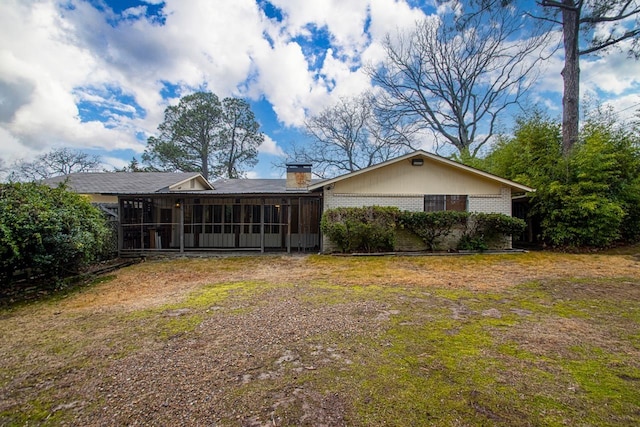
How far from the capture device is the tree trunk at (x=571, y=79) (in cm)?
1088

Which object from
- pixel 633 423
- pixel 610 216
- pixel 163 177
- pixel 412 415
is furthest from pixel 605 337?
pixel 163 177

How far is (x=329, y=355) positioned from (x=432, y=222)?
7.90 meters

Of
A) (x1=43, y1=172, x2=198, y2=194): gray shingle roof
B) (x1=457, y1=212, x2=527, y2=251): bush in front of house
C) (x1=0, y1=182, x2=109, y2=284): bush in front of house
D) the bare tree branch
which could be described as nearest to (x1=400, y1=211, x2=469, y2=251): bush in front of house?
(x1=457, y1=212, x2=527, y2=251): bush in front of house

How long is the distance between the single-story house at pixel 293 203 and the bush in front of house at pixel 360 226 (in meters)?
0.74

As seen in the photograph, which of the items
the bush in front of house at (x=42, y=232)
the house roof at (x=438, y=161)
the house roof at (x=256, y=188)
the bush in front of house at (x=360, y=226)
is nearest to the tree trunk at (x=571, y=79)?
the house roof at (x=438, y=161)

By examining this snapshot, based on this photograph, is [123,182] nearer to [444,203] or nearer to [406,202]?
[406,202]

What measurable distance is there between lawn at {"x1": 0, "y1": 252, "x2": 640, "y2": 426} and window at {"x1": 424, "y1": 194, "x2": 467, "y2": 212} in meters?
5.02

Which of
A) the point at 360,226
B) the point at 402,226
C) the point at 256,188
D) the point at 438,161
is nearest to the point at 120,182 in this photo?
the point at 256,188

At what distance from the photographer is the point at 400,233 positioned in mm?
10203

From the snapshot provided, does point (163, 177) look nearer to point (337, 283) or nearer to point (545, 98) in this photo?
point (337, 283)

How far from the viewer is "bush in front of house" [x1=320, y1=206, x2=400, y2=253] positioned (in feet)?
30.7

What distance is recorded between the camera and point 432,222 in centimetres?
959

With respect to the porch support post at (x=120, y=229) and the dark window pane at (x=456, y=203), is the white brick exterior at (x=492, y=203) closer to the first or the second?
the dark window pane at (x=456, y=203)

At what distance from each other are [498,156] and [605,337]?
12.2 meters
